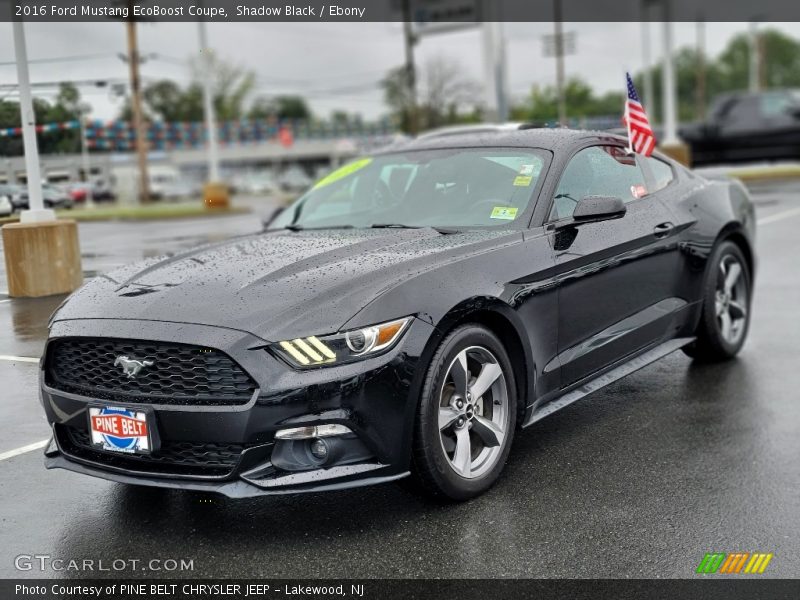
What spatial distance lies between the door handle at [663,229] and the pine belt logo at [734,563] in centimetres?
227

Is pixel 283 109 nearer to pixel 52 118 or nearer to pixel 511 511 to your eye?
pixel 52 118

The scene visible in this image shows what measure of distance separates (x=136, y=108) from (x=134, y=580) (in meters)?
33.0

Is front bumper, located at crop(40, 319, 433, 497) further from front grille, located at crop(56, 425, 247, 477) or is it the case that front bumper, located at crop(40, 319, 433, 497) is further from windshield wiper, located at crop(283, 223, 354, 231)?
windshield wiper, located at crop(283, 223, 354, 231)

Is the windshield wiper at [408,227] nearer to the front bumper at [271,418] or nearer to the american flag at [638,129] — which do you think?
the front bumper at [271,418]

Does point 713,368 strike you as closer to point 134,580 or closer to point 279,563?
point 279,563

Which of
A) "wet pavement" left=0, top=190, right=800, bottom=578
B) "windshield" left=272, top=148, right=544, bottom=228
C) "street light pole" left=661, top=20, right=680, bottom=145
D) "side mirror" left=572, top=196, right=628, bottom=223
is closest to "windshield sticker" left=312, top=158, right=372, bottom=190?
"windshield" left=272, top=148, right=544, bottom=228

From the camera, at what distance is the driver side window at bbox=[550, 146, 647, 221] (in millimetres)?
4750

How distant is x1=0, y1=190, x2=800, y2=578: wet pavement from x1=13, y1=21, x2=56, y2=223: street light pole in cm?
125

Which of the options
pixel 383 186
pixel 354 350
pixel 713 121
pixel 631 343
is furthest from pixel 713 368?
pixel 713 121

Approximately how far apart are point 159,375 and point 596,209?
2.22 m

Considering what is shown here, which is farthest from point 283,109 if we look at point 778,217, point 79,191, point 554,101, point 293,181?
point 79,191

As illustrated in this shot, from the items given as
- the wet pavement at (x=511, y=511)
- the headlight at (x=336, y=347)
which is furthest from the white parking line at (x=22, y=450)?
the headlight at (x=336, y=347)

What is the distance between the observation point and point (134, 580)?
3.25m

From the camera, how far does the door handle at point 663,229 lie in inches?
205
